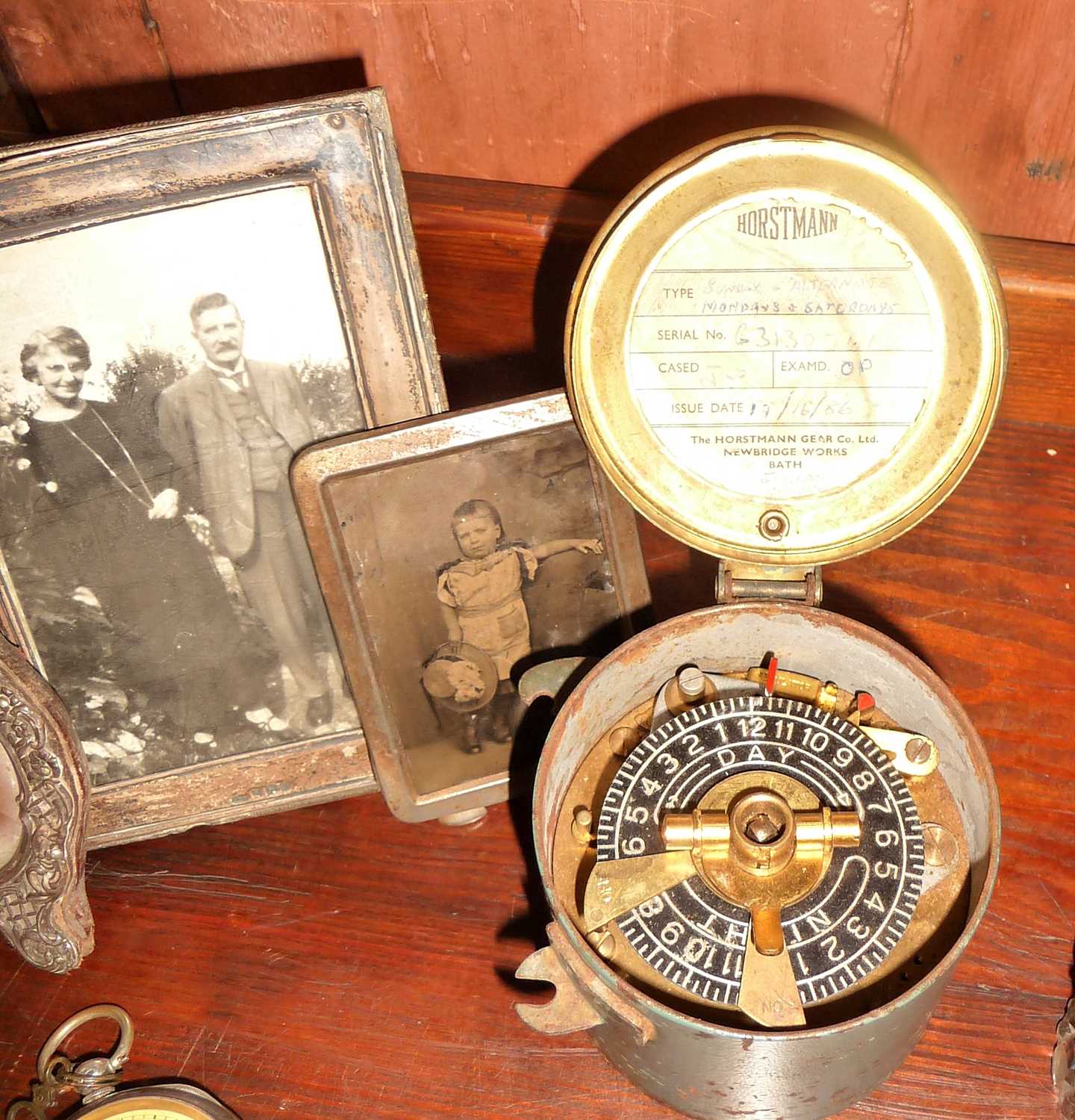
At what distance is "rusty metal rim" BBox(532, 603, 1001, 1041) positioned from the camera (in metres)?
0.85

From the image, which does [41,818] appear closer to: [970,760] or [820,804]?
[820,804]

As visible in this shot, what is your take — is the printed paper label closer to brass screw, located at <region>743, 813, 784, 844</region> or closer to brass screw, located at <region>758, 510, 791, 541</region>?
brass screw, located at <region>758, 510, 791, 541</region>

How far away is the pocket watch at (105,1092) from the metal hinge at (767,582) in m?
0.72

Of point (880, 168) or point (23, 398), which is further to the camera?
point (23, 398)

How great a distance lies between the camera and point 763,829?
104 cm

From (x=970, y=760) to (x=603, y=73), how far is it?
897 millimetres

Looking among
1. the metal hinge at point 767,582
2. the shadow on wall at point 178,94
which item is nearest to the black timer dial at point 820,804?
the metal hinge at point 767,582

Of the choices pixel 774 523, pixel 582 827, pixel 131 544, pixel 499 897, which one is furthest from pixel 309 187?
pixel 499 897

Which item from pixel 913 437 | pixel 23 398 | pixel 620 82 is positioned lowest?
pixel 913 437

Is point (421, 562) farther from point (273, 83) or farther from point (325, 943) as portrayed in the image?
point (273, 83)

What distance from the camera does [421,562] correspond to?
123cm

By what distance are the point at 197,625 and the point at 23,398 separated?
300 millimetres

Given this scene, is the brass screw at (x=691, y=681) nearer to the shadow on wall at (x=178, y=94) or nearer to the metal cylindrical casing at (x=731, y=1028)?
the metal cylindrical casing at (x=731, y=1028)

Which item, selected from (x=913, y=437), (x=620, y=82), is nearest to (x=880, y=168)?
(x=913, y=437)
